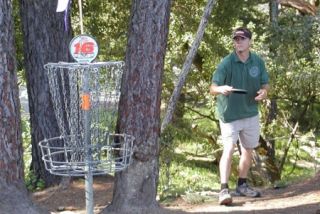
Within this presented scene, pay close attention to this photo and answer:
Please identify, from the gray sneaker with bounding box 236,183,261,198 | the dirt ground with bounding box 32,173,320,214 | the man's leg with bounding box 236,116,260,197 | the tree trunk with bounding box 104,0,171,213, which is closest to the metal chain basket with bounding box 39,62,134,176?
the tree trunk with bounding box 104,0,171,213

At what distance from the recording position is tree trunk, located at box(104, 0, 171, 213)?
5160 mm

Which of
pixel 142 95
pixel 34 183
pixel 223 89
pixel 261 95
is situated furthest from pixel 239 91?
pixel 34 183

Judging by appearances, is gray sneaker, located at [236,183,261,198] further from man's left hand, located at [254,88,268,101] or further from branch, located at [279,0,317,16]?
branch, located at [279,0,317,16]

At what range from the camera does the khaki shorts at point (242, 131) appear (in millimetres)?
5910

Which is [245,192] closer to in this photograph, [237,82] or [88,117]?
[237,82]

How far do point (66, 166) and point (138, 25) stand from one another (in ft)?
5.36

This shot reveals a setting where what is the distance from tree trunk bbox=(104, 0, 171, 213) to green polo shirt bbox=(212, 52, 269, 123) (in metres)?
0.80

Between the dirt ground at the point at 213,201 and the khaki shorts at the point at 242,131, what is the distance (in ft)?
1.97

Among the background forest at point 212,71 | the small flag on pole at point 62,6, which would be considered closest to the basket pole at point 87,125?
the small flag on pole at point 62,6

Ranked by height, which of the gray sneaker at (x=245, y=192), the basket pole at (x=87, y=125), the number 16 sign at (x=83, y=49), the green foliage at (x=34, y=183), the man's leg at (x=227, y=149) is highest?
the number 16 sign at (x=83, y=49)

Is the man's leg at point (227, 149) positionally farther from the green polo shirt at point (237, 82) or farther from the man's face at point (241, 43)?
the man's face at point (241, 43)

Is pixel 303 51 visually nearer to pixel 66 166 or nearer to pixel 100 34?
pixel 100 34

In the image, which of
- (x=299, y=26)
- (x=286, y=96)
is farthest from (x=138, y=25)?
(x=286, y=96)

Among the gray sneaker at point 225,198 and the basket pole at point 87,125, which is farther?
the gray sneaker at point 225,198
